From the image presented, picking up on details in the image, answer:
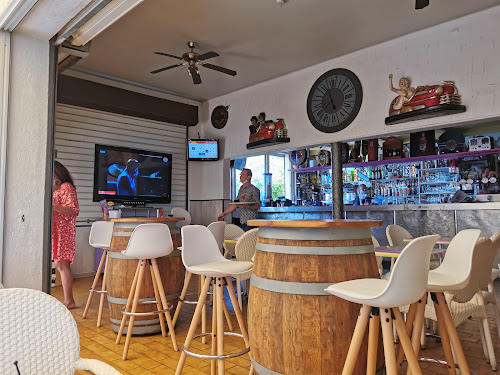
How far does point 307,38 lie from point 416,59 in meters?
1.63

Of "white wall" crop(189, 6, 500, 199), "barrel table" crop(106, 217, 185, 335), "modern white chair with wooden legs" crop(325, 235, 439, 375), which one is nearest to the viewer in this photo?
"modern white chair with wooden legs" crop(325, 235, 439, 375)

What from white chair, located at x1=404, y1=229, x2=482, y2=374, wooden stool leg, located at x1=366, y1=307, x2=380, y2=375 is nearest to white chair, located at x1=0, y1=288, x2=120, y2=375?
wooden stool leg, located at x1=366, y1=307, x2=380, y2=375

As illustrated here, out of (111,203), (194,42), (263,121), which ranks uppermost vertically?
(194,42)

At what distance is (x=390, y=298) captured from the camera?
5.37 feet

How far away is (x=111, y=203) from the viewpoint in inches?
282

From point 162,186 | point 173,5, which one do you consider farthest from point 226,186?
point 173,5

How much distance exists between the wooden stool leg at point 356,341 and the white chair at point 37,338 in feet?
3.24

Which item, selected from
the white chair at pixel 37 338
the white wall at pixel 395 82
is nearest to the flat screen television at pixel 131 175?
the white wall at pixel 395 82

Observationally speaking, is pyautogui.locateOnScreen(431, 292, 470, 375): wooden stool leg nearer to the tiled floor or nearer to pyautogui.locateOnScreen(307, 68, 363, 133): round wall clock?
the tiled floor

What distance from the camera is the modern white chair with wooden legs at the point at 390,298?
165 cm

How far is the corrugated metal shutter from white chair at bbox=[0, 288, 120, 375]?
604 centimetres

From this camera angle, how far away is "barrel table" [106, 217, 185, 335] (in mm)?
3641

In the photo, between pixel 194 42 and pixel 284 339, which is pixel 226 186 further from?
pixel 284 339

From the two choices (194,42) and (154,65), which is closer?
(194,42)
